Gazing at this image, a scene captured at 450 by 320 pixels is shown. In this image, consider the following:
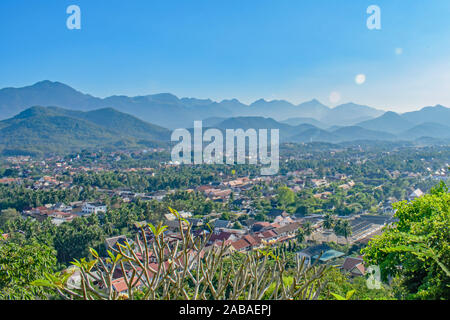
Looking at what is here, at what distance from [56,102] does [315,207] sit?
201 meters

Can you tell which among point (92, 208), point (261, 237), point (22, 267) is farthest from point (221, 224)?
point (22, 267)

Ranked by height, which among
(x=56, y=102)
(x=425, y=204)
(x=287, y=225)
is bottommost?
(x=287, y=225)

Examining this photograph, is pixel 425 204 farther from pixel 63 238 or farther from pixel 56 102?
pixel 56 102

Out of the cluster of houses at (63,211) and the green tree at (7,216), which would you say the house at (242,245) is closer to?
the cluster of houses at (63,211)

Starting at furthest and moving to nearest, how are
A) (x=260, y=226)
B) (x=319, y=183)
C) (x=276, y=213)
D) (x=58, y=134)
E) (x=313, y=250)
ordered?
(x=58, y=134) < (x=319, y=183) < (x=276, y=213) < (x=260, y=226) < (x=313, y=250)

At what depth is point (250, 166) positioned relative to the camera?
4288cm

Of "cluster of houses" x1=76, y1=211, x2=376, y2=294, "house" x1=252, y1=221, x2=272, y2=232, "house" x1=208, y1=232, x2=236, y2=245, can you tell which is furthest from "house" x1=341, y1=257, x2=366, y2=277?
"house" x1=252, y1=221, x2=272, y2=232

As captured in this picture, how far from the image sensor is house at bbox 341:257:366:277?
34.4ft

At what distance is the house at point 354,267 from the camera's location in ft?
34.4

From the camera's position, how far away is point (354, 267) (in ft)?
35.2

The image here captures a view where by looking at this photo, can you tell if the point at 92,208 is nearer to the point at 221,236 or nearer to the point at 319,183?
the point at 221,236

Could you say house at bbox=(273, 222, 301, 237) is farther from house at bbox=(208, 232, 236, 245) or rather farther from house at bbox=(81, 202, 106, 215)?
house at bbox=(81, 202, 106, 215)

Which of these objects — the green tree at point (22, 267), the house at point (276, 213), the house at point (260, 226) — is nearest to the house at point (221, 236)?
the house at point (260, 226)
